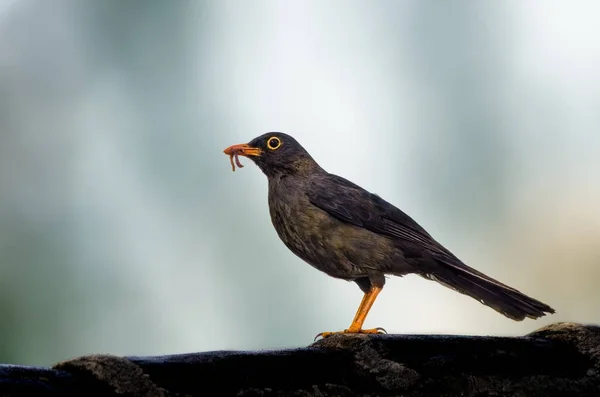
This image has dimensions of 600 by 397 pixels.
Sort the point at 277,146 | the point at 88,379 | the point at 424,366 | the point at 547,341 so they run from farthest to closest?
the point at 277,146
the point at 547,341
the point at 424,366
the point at 88,379

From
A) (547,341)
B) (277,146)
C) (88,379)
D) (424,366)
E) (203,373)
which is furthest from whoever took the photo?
(277,146)

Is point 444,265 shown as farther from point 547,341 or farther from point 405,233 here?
point 547,341

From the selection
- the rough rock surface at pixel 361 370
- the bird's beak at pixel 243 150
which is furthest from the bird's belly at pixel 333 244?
the rough rock surface at pixel 361 370

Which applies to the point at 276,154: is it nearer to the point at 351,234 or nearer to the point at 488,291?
the point at 351,234

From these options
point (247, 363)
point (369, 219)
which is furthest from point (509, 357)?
point (369, 219)

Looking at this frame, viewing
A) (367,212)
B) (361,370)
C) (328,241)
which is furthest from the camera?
(367,212)

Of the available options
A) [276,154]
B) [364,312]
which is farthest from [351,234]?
[276,154]
